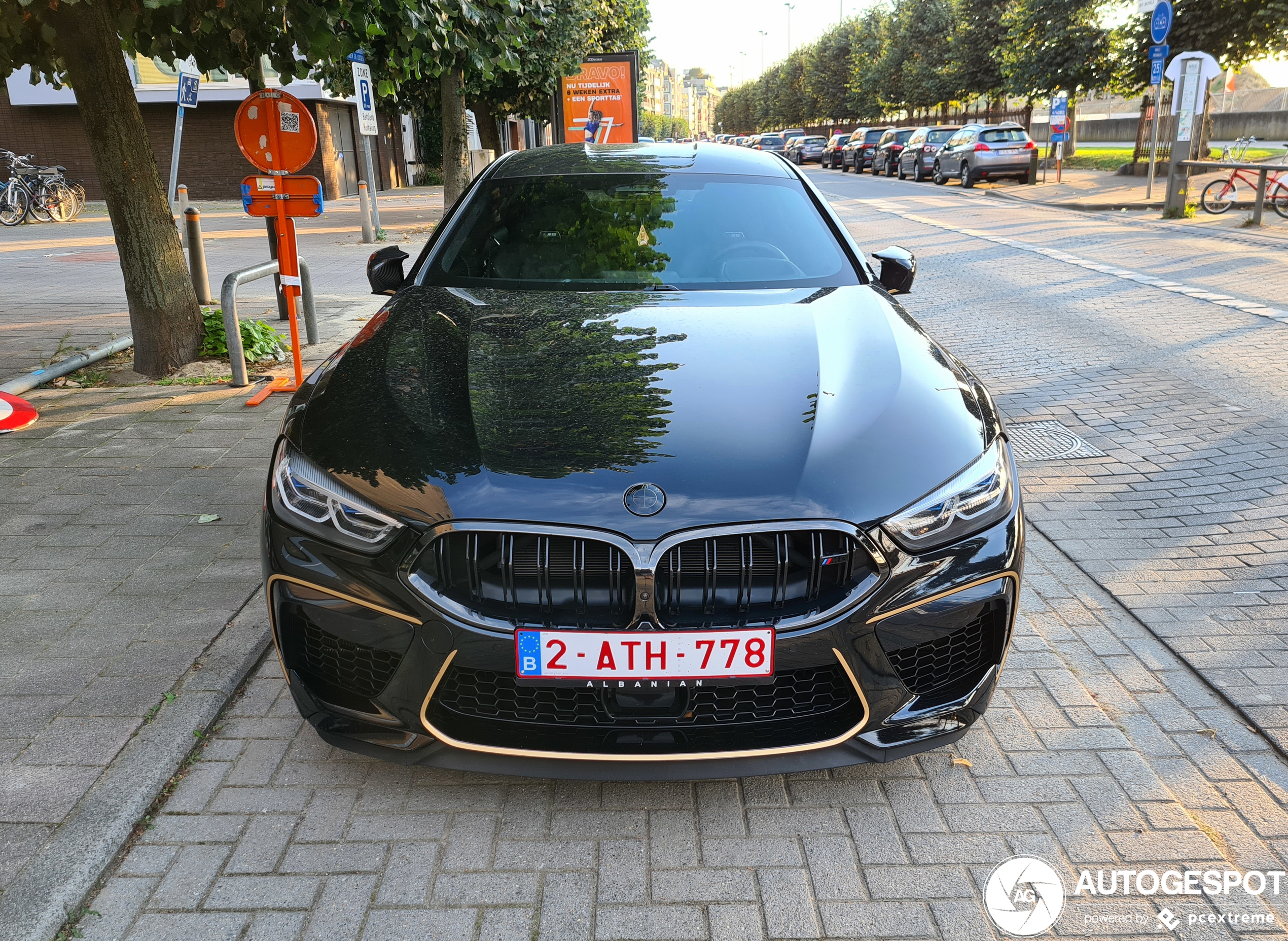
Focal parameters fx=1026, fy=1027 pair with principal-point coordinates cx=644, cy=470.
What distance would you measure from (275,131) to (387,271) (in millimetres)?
2946

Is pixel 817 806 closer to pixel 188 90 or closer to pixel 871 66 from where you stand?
pixel 188 90

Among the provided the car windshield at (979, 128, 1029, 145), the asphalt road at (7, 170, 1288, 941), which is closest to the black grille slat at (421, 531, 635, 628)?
the asphalt road at (7, 170, 1288, 941)

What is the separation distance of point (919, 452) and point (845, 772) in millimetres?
928

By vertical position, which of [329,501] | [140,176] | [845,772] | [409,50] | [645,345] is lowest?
[845,772]

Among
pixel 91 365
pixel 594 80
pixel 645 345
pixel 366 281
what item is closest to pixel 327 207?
pixel 594 80

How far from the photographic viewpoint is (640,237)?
396cm

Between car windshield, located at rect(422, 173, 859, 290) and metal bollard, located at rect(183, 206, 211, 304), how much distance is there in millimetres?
6338

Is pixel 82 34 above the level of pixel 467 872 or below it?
above

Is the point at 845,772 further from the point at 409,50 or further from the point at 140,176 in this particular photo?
the point at 140,176

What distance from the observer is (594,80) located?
24484mm

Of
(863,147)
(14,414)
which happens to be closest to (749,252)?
(14,414)

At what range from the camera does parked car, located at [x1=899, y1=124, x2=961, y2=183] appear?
34.0 m

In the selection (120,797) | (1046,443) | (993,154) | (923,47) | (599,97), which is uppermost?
(923,47)

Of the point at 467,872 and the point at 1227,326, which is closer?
the point at 467,872
